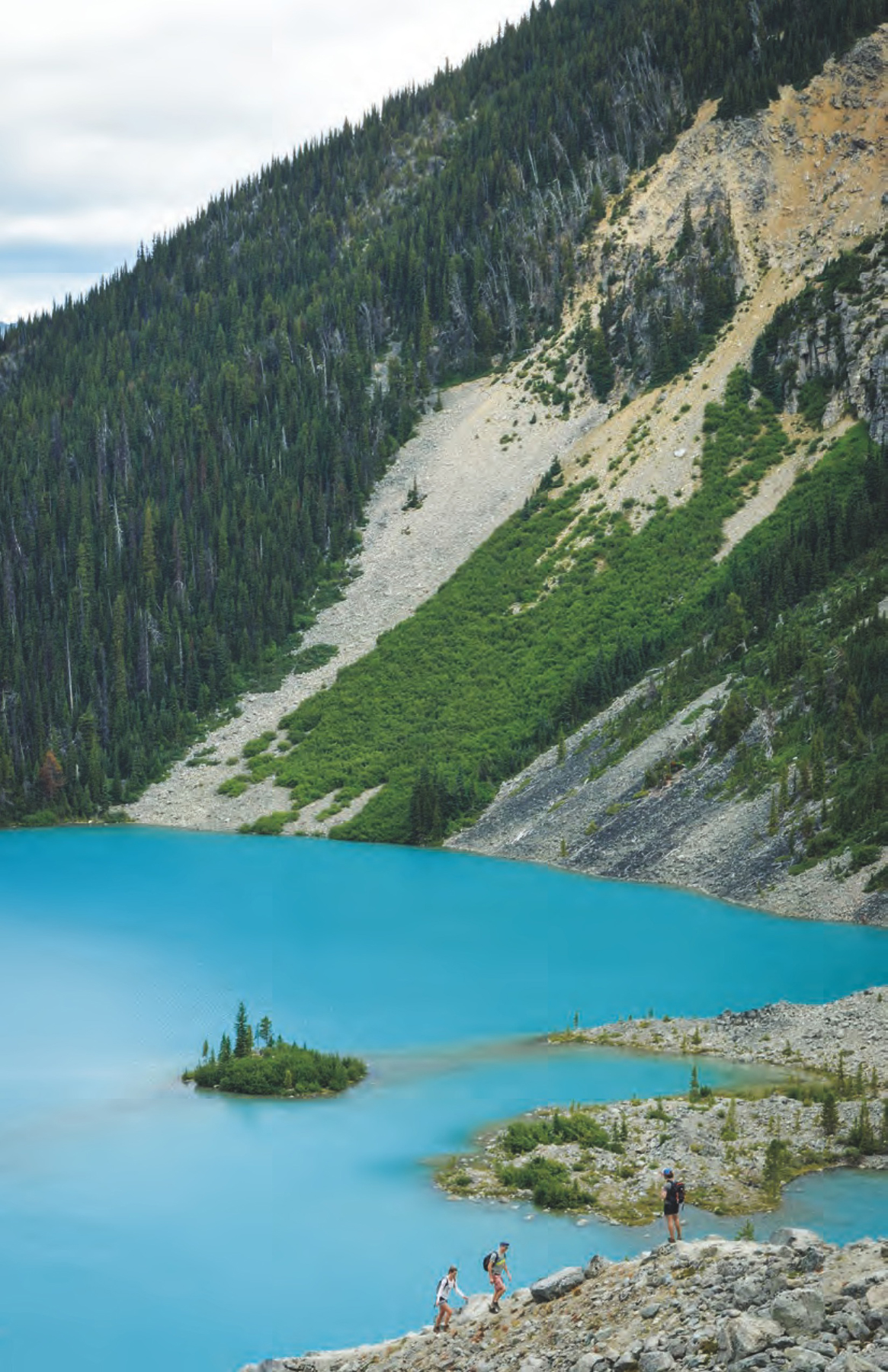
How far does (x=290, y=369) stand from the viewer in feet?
538

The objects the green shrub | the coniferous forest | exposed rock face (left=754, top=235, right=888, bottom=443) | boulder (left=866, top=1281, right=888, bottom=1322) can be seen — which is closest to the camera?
boulder (left=866, top=1281, right=888, bottom=1322)

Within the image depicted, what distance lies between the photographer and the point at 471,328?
15550 centimetres

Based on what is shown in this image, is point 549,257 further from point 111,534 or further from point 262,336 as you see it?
point 111,534

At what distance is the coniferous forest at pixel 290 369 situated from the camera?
136 metres

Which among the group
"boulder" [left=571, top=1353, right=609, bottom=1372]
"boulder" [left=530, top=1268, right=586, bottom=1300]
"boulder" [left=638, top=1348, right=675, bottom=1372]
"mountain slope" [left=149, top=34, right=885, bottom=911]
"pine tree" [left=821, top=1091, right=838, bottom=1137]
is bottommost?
"pine tree" [left=821, top=1091, right=838, bottom=1137]

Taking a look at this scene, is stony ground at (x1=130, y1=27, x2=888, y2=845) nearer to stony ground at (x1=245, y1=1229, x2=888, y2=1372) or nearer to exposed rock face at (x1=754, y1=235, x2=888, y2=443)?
exposed rock face at (x1=754, y1=235, x2=888, y2=443)

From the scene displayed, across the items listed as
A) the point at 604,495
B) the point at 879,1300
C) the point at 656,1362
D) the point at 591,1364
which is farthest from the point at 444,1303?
the point at 604,495

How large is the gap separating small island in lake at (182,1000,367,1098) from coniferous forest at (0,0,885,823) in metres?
74.4

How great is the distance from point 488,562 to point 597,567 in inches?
471

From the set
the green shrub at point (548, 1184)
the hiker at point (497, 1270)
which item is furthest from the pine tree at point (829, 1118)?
the hiker at point (497, 1270)

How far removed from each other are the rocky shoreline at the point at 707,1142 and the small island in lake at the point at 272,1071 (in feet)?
24.5

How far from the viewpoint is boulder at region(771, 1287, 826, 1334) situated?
58.6 ft

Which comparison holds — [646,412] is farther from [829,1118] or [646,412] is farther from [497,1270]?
[497,1270]

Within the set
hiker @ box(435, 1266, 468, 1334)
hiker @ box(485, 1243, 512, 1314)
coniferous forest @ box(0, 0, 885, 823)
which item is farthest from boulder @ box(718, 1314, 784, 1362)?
coniferous forest @ box(0, 0, 885, 823)
